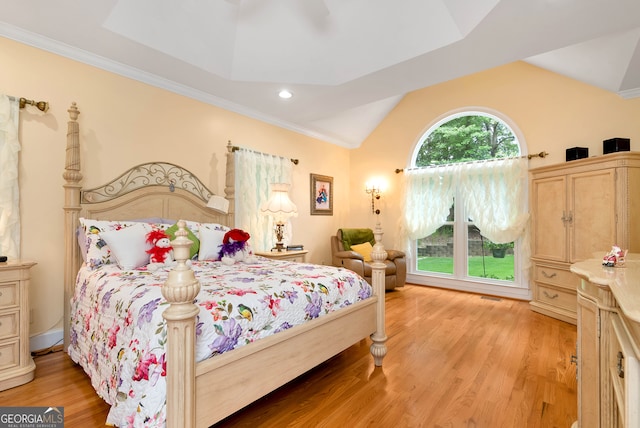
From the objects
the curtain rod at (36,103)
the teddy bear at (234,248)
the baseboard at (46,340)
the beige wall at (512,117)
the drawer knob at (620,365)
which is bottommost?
the baseboard at (46,340)

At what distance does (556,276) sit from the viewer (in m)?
3.54

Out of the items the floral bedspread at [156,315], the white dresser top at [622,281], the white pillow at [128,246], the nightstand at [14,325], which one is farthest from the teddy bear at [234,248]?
the white dresser top at [622,281]

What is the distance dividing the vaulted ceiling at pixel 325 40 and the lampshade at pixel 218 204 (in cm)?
117

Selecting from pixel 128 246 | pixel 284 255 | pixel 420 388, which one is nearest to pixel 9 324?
pixel 128 246

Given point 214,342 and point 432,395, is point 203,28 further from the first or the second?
point 432,395

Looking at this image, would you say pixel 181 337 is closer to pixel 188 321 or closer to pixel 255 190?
pixel 188 321

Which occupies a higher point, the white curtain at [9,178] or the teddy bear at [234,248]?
the white curtain at [9,178]

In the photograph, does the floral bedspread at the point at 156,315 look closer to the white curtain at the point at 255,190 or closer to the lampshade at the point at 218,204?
the lampshade at the point at 218,204

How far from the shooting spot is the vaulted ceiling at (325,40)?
7.41ft

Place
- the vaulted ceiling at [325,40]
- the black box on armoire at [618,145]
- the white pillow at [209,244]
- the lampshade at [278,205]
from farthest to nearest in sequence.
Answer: the lampshade at [278,205] → the black box on armoire at [618,145] → the white pillow at [209,244] → the vaulted ceiling at [325,40]

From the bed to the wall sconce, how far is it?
3.27m

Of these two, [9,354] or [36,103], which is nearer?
[9,354]

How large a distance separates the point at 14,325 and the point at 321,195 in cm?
405

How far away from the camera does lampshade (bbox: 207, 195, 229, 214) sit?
141 inches
